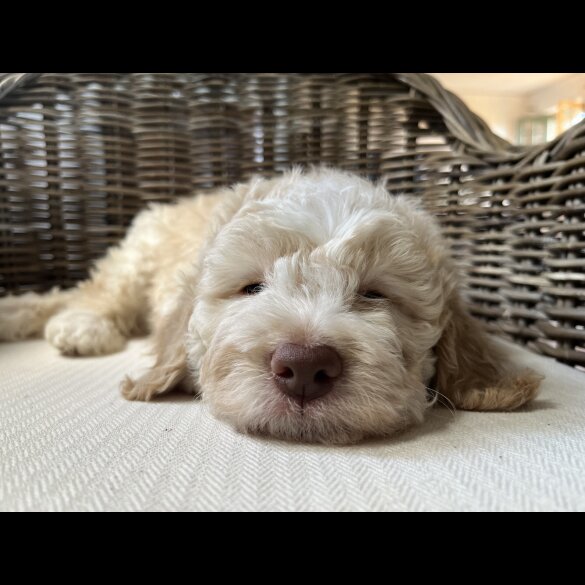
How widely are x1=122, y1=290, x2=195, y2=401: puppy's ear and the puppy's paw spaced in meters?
0.70

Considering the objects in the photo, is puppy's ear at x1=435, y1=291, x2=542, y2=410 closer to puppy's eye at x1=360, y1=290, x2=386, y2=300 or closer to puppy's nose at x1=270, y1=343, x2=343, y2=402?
puppy's eye at x1=360, y1=290, x2=386, y2=300

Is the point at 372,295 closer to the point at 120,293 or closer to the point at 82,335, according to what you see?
the point at 82,335

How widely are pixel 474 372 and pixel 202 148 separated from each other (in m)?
2.33

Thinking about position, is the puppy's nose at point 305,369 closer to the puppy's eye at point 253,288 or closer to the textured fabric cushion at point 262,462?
the textured fabric cushion at point 262,462

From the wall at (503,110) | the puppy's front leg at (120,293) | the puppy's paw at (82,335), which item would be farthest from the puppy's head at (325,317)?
the wall at (503,110)

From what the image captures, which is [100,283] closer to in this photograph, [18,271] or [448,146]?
[18,271]

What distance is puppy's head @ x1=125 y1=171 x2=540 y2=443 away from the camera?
56.9 inches

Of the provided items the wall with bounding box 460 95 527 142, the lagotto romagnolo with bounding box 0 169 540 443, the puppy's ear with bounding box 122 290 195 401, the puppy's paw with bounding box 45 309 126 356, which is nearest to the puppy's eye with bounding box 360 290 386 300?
the lagotto romagnolo with bounding box 0 169 540 443

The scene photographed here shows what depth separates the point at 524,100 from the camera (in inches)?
463

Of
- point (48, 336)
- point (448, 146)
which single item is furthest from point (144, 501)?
point (448, 146)

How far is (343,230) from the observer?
1.73 meters

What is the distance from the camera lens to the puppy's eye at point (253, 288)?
1.81 m
